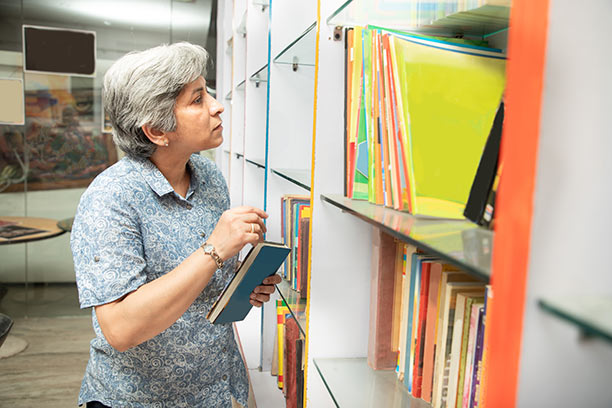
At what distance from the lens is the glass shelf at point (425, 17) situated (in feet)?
3.12

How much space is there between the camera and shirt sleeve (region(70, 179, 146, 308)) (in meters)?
1.25

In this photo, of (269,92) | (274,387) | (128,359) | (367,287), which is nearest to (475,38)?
(367,287)

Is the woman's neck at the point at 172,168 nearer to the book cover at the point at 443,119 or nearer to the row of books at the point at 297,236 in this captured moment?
the row of books at the point at 297,236

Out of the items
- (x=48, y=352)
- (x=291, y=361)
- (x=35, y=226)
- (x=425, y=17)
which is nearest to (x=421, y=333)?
(x=425, y=17)

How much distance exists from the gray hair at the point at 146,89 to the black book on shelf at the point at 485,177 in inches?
38.1

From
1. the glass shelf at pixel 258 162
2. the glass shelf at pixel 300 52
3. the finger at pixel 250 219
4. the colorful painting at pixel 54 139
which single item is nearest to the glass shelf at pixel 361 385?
the finger at pixel 250 219

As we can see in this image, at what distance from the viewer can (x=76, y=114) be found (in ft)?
14.3

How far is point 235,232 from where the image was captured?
52.6 inches

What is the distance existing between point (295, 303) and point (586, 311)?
1187 millimetres

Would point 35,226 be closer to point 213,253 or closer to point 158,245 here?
point 158,245

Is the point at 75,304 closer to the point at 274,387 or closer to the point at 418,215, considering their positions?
the point at 274,387

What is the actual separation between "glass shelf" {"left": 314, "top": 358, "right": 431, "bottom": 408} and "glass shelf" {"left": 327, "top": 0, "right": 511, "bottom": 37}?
736 millimetres

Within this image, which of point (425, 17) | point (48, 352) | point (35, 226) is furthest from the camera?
point (35, 226)

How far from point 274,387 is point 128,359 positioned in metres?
0.94
